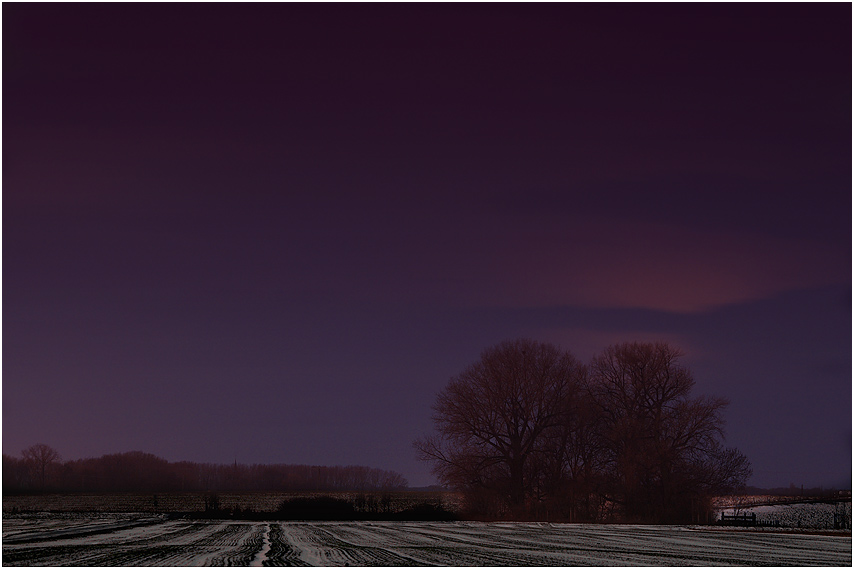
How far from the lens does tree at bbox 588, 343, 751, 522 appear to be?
47.9 m

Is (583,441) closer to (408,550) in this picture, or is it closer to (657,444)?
(657,444)

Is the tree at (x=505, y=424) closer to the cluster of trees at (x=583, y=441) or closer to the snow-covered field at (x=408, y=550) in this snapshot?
the cluster of trees at (x=583, y=441)

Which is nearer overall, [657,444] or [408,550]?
[408,550]

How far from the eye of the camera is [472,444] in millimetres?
50844

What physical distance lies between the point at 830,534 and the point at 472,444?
26108 mm

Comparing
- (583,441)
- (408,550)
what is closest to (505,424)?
(583,441)

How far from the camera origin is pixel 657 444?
48875 mm

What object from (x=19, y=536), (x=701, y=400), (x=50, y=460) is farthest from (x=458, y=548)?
(x=50, y=460)

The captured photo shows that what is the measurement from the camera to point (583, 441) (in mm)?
52094

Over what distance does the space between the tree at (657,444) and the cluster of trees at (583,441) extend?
0.22 feet

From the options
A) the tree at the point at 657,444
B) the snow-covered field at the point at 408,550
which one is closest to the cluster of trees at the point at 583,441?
the tree at the point at 657,444

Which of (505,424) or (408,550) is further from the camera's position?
(505,424)

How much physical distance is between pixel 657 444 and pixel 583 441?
5.32 metres

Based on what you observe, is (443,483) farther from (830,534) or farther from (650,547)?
(650,547)
